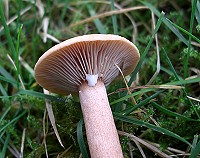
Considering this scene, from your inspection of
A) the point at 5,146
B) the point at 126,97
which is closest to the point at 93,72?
the point at 126,97

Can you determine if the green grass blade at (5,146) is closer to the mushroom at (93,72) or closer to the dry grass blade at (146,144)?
the mushroom at (93,72)

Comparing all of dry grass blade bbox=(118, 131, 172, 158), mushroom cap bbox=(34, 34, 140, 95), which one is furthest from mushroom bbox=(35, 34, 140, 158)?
dry grass blade bbox=(118, 131, 172, 158)

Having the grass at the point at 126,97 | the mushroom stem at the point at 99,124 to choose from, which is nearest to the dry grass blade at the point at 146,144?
the grass at the point at 126,97

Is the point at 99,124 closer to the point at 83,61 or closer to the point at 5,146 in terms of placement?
the point at 83,61

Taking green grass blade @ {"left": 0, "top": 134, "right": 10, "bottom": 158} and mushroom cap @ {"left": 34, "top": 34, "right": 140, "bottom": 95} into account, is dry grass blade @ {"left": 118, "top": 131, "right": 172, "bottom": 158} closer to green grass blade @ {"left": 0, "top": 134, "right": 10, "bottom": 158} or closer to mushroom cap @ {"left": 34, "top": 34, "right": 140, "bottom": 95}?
mushroom cap @ {"left": 34, "top": 34, "right": 140, "bottom": 95}

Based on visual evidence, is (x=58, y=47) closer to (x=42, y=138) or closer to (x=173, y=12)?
(x=42, y=138)
